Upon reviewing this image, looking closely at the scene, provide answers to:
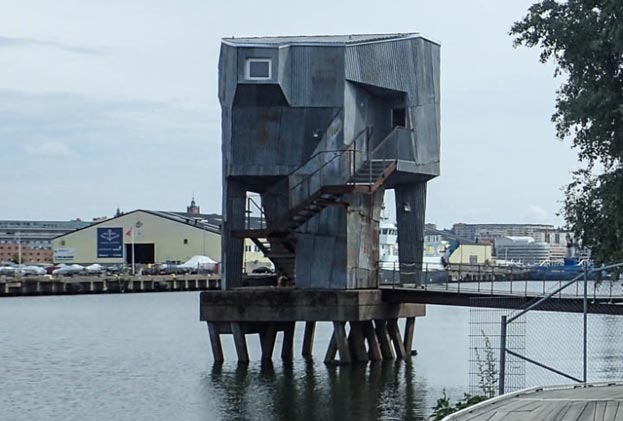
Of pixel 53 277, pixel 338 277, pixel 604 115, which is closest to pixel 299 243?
pixel 338 277

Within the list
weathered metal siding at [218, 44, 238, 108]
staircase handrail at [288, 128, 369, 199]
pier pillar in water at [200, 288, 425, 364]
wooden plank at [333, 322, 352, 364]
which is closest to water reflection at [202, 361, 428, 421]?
wooden plank at [333, 322, 352, 364]

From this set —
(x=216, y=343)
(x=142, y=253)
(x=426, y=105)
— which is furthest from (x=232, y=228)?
(x=142, y=253)

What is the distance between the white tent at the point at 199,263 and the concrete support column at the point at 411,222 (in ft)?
366

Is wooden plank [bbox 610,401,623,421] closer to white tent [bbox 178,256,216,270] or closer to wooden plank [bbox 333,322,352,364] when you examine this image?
wooden plank [bbox 333,322,352,364]

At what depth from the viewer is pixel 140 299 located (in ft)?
452

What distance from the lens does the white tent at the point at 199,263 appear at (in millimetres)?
166337

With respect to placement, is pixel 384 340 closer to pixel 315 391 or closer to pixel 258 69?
pixel 315 391

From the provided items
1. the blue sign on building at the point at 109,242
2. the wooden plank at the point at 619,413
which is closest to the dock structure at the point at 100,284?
the blue sign on building at the point at 109,242

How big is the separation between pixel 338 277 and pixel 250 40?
10.1 meters

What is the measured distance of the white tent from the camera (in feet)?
546

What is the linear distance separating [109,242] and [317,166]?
133 meters

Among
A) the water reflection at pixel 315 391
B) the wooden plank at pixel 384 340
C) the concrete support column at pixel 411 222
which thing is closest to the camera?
the water reflection at pixel 315 391

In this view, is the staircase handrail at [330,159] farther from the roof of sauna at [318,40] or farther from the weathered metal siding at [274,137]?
the roof of sauna at [318,40]

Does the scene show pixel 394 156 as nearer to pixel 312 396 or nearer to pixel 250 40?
pixel 250 40
